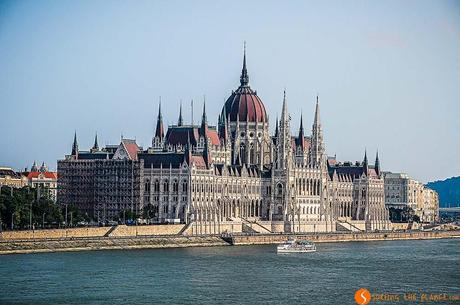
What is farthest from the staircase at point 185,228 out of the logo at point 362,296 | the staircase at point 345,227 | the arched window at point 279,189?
the logo at point 362,296

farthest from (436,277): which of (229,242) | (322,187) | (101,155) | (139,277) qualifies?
(322,187)

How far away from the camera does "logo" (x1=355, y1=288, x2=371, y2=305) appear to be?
84.7m

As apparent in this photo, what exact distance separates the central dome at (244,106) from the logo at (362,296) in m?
97.7

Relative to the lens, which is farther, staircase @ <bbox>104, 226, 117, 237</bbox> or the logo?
staircase @ <bbox>104, 226, 117, 237</bbox>

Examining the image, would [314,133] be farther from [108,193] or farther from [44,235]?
[44,235]

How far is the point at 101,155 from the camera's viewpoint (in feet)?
561

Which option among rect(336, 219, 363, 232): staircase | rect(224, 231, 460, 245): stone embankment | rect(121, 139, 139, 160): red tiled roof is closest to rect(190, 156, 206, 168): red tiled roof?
rect(121, 139, 139, 160): red tiled roof

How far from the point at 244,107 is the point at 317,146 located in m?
12.9

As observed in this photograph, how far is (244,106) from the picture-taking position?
19312cm

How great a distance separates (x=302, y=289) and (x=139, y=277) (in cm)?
1315

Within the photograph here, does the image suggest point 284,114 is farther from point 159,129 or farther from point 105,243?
point 105,243

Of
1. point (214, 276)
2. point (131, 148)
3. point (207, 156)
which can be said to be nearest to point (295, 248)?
point (207, 156)

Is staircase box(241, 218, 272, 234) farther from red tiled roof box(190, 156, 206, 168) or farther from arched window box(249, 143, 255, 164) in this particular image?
arched window box(249, 143, 255, 164)

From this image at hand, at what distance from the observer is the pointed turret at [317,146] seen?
196625mm
